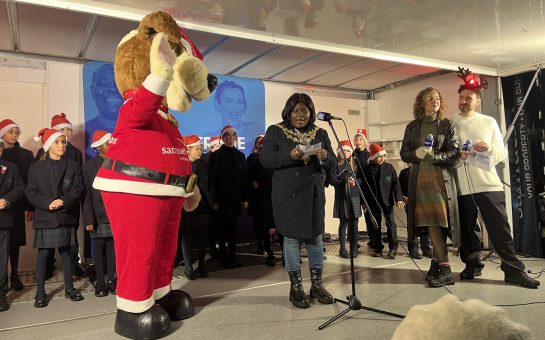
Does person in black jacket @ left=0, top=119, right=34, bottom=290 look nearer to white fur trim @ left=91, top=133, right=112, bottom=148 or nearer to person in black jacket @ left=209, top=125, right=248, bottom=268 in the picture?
white fur trim @ left=91, top=133, right=112, bottom=148

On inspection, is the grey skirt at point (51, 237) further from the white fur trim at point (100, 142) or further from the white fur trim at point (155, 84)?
the white fur trim at point (155, 84)

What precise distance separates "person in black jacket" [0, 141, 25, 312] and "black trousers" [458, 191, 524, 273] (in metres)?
3.50

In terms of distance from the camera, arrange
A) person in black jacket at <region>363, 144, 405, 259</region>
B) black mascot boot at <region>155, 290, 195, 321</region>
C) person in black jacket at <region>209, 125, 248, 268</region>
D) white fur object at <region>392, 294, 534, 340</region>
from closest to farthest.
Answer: white fur object at <region>392, 294, 534, 340</region> < black mascot boot at <region>155, 290, 195, 321</region> < person in black jacket at <region>209, 125, 248, 268</region> < person in black jacket at <region>363, 144, 405, 259</region>

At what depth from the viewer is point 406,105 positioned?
5957mm

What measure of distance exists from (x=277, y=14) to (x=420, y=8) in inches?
42.8

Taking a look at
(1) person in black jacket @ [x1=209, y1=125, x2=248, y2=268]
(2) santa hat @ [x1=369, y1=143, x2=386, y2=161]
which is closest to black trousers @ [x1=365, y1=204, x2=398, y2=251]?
(2) santa hat @ [x1=369, y1=143, x2=386, y2=161]

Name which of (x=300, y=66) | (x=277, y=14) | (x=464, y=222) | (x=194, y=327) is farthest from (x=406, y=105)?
(x=194, y=327)

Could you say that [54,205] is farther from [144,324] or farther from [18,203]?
[144,324]

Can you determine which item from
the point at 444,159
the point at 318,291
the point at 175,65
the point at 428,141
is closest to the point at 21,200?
the point at 175,65

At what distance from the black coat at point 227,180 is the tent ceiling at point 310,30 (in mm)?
1220

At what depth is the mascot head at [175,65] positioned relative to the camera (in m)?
2.00

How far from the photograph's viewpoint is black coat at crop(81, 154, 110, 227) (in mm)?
3180

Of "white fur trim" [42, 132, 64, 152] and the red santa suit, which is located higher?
"white fur trim" [42, 132, 64, 152]

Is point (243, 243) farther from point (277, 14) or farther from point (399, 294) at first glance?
point (277, 14)
